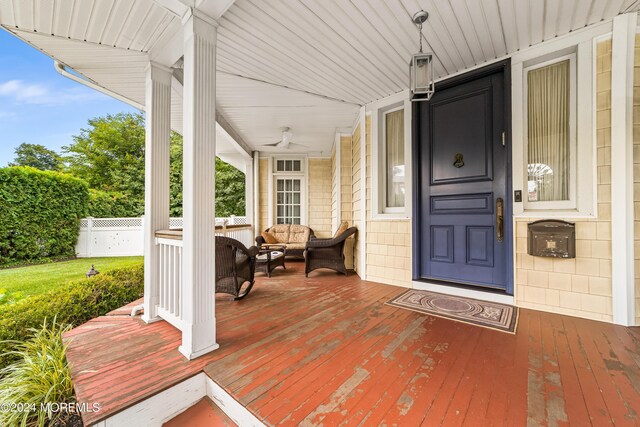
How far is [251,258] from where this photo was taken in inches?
120

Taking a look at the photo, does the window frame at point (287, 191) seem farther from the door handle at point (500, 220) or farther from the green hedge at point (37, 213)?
A: the green hedge at point (37, 213)

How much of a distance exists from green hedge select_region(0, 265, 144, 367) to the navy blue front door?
3836 millimetres

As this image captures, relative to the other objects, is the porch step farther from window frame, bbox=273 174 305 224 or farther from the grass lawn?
window frame, bbox=273 174 305 224

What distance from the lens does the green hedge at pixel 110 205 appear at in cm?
758

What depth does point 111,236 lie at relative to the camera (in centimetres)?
689

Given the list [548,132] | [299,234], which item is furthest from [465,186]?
[299,234]

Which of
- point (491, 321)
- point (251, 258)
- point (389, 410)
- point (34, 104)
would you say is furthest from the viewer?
point (34, 104)

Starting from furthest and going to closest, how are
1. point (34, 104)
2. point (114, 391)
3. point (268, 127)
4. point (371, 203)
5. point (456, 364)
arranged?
1. point (34, 104)
2. point (268, 127)
3. point (371, 203)
4. point (456, 364)
5. point (114, 391)

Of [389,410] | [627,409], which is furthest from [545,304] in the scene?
[389,410]

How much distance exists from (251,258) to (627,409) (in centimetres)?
309

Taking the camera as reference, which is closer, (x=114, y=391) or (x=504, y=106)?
(x=114, y=391)

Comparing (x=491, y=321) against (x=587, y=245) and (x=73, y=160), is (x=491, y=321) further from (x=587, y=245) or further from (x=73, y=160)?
(x=73, y=160)

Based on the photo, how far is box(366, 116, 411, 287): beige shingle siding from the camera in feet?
11.3

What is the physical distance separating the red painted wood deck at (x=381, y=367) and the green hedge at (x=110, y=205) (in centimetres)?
722
